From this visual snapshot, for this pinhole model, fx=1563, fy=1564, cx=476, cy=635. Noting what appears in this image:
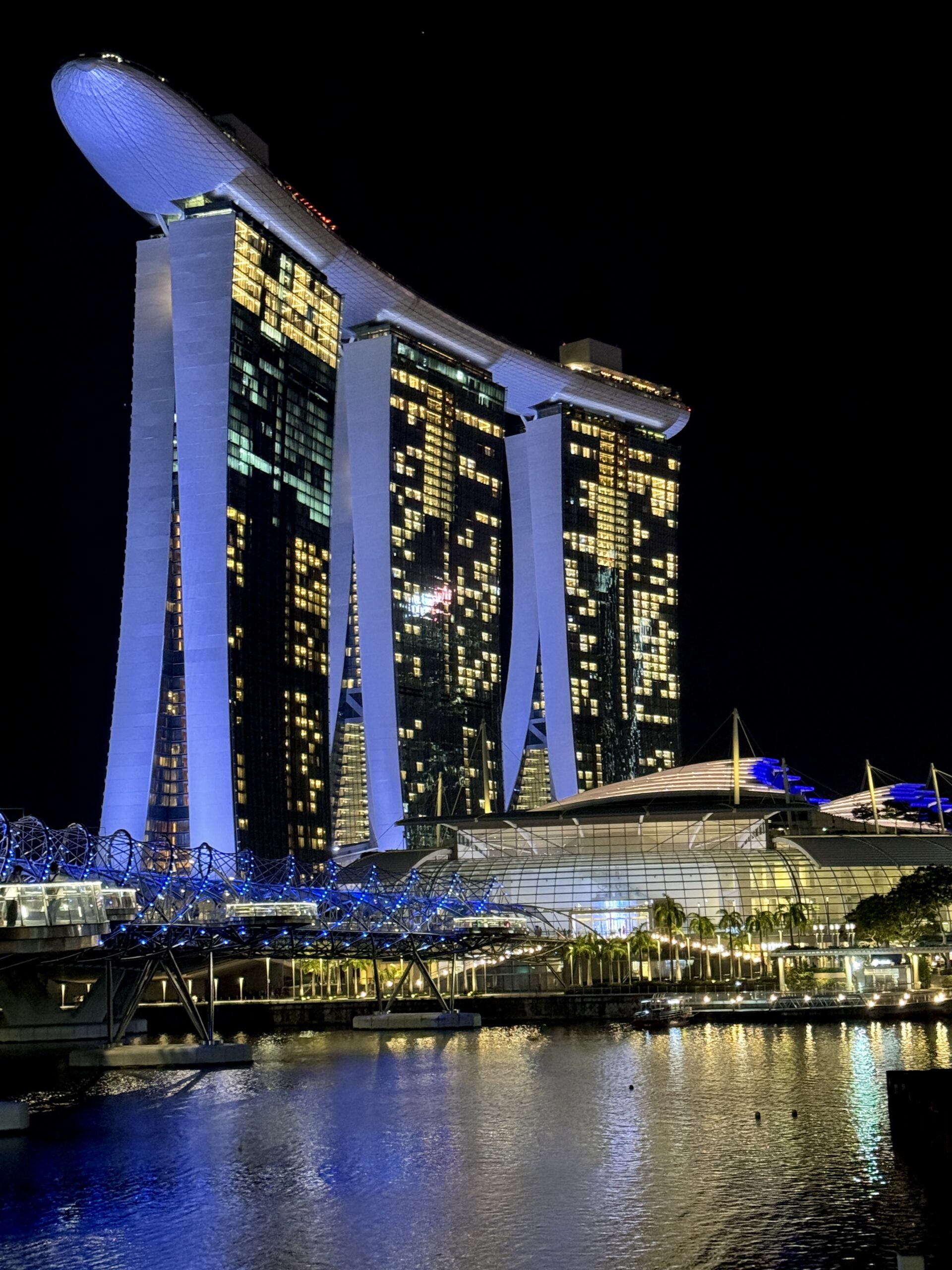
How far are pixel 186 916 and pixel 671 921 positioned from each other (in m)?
56.6

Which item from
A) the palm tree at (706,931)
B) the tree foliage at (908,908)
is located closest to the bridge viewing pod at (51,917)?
the tree foliage at (908,908)

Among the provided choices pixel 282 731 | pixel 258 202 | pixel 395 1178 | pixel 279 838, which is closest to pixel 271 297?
pixel 258 202

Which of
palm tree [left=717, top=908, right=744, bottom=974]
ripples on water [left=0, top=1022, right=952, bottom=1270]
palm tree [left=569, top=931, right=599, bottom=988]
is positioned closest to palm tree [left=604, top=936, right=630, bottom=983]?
palm tree [left=569, top=931, right=599, bottom=988]

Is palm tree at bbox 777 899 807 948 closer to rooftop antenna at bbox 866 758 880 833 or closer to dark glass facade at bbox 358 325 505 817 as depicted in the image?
rooftop antenna at bbox 866 758 880 833

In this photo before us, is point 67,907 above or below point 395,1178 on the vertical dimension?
above

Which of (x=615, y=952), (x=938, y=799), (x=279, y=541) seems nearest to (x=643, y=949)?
(x=615, y=952)

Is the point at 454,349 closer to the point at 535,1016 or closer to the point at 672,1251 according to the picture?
the point at 535,1016

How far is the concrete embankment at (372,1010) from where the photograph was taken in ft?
320

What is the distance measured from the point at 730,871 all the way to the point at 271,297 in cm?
6519

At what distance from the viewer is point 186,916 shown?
221 ft

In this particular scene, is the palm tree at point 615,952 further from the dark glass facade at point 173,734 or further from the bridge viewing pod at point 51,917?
the bridge viewing pod at point 51,917

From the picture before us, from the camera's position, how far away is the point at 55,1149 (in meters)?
41.4

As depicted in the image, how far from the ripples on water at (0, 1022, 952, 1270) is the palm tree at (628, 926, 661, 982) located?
5221cm

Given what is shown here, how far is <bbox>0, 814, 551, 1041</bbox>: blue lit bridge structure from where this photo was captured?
4434 cm
